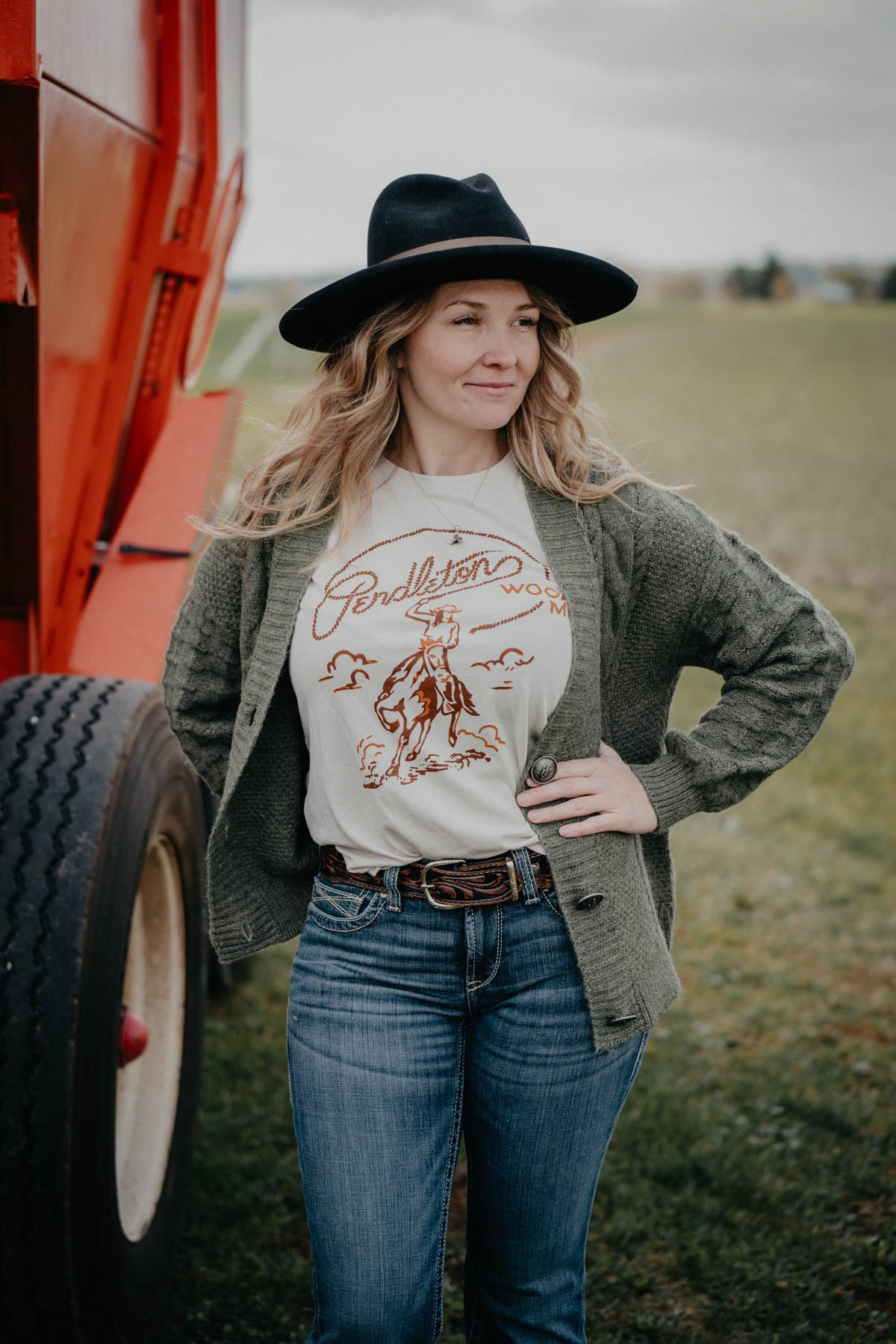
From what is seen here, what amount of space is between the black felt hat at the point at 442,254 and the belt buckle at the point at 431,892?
88 cm

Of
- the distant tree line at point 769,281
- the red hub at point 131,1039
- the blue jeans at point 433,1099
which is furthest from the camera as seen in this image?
the distant tree line at point 769,281

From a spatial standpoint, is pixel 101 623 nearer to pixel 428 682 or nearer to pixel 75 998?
pixel 75 998

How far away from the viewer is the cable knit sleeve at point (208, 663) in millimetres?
2090

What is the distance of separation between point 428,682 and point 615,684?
373 millimetres

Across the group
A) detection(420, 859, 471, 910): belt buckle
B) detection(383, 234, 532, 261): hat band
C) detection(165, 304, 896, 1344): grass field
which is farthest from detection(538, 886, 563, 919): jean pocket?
detection(383, 234, 532, 261): hat band

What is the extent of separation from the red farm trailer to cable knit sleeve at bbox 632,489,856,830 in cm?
102

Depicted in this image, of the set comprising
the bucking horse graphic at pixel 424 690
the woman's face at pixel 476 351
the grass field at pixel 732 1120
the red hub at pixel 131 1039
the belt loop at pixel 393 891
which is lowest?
the grass field at pixel 732 1120

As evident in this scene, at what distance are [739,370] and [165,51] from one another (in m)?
32.5

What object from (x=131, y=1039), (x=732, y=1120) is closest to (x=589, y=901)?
(x=131, y=1039)

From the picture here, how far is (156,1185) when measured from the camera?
279cm

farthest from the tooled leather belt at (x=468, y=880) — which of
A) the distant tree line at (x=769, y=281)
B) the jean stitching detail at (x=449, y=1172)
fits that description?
the distant tree line at (x=769, y=281)

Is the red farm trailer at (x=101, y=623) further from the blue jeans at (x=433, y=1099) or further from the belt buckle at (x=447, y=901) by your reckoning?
the belt buckle at (x=447, y=901)

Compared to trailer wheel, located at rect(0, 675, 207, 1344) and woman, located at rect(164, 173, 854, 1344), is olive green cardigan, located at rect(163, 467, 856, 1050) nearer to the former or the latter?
woman, located at rect(164, 173, 854, 1344)

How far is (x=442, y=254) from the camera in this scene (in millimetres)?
1894
